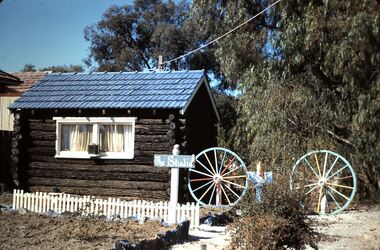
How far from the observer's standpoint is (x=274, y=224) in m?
6.49

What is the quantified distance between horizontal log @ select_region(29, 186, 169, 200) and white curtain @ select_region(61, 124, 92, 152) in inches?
49.3

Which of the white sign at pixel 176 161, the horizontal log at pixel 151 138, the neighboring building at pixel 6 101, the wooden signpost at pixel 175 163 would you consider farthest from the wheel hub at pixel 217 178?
the neighboring building at pixel 6 101

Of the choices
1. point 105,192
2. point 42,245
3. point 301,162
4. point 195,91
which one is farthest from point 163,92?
point 42,245

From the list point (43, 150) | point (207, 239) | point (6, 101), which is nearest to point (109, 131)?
point (43, 150)

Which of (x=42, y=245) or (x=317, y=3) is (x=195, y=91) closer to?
(x=317, y=3)

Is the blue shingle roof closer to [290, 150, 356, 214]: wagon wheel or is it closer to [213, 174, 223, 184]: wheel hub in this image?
[213, 174, 223, 184]: wheel hub

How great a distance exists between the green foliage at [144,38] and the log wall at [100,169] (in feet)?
55.0

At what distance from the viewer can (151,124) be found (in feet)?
45.6

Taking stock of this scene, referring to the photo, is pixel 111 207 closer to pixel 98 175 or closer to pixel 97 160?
pixel 98 175

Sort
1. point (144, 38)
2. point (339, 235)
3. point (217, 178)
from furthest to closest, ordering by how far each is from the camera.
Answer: point (144, 38), point (217, 178), point (339, 235)

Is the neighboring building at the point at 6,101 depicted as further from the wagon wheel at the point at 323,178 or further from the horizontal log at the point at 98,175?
the wagon wheel at the point at 323,178

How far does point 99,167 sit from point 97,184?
515 millimetres

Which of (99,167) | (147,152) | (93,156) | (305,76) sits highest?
(305,76)

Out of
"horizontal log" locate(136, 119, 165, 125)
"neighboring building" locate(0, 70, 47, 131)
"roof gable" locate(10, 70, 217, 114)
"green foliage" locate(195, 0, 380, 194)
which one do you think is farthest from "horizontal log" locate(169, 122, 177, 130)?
"neighboring building" locate(0, 70, 47, 131)
